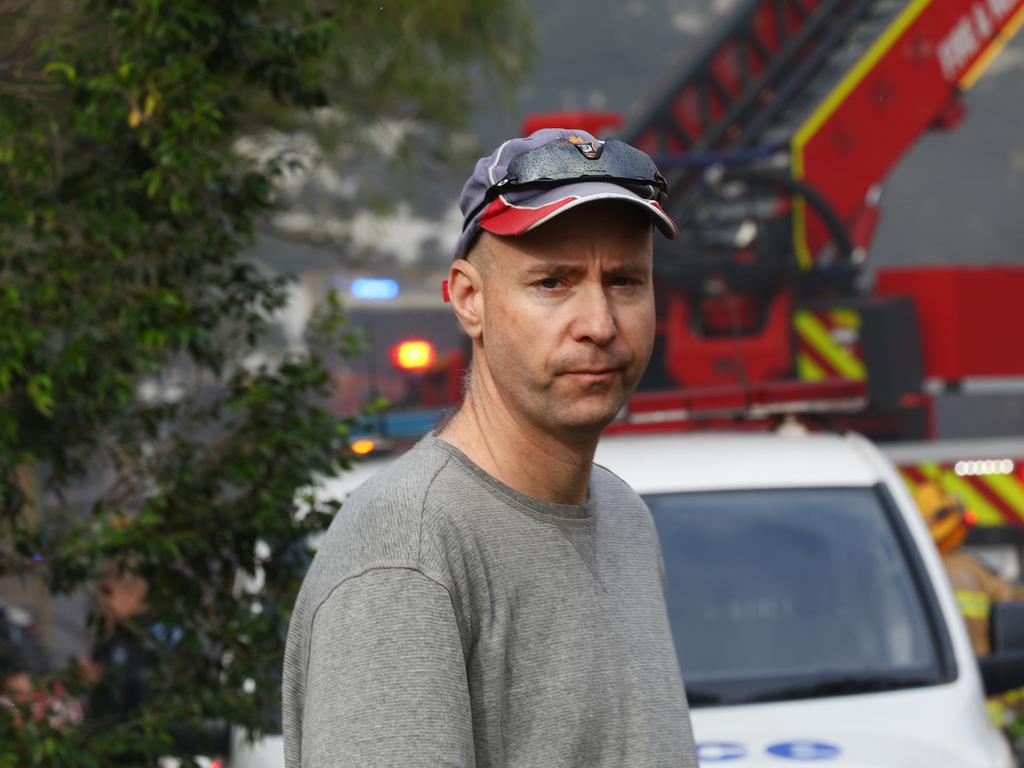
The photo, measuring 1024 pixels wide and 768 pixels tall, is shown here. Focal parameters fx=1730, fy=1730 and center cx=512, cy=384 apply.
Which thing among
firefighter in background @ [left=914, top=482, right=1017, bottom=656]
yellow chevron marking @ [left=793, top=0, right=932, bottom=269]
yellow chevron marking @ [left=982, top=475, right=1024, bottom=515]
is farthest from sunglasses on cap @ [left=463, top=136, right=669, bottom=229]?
yellow chevron marking @ [left=982, top=475, right=1024, bottom=515]

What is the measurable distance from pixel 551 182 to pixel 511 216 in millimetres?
60

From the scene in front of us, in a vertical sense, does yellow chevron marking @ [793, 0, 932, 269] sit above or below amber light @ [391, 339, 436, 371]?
above

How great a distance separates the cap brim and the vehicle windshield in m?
2.37

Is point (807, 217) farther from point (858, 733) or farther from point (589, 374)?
point (589, 374)

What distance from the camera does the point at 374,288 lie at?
8.94 metres

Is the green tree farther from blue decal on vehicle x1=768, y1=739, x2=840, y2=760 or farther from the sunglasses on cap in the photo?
the sunglasses on cap

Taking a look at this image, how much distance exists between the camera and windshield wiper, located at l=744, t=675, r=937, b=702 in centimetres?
416

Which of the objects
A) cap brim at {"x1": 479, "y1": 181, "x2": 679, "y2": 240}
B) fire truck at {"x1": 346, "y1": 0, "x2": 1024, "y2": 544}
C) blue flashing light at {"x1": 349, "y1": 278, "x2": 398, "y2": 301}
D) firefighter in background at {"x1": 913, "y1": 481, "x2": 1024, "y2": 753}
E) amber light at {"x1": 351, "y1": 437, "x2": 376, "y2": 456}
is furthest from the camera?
blue flashing light at {"x1": 349, "y1": 278, "x2": 398, "y2": 301}

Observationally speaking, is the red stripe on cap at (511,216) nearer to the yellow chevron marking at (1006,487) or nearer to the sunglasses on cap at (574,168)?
the sunglasses on cap at (574,168)

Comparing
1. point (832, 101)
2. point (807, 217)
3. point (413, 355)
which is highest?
point (832, 101)

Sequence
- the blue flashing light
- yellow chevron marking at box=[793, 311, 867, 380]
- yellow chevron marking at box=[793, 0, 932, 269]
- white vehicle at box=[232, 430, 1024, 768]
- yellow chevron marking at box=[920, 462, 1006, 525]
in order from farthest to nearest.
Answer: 1. yellow chevron marking at box=[793, 0, 932, 269]
2. the blue flashing light
3. yellow chevron marking at box=[920, 462, 1006, 525]
4. yellow chevron marking at box=[793, 311, 867, 380]
5. white vehicle at box=[232, 430, 1024, 768]

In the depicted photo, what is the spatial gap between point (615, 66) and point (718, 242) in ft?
29.2

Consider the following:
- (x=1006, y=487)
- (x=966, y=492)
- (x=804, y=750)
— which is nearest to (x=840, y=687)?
(x=804, y=750)

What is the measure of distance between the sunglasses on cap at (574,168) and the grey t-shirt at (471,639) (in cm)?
32
